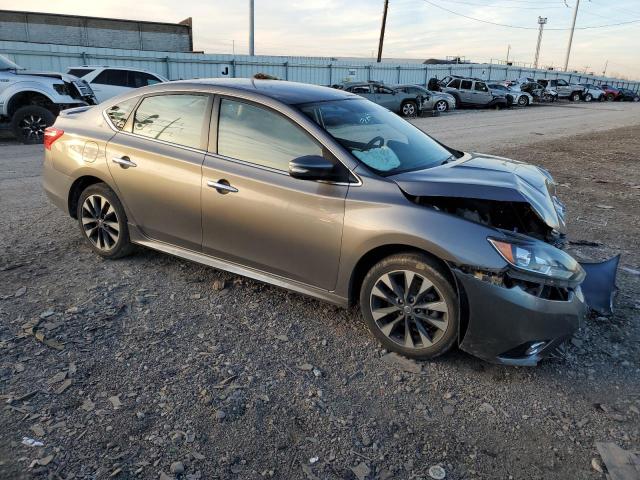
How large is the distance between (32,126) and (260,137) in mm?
10358

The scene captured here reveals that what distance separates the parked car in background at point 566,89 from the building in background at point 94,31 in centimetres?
3069

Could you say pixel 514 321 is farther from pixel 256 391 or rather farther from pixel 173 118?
pixel 173 118

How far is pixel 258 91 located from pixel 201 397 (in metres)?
2.28

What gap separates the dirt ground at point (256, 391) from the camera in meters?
2.51

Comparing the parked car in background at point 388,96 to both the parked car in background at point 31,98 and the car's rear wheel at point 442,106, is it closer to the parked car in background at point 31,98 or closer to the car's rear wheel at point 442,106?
the car's rear wheel at point 442,106

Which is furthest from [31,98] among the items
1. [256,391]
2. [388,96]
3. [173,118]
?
[388,96]

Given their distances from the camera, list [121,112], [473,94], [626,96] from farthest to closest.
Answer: [626,96] < [473,94] < [121,112]

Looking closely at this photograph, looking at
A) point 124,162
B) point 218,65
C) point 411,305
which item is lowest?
point 411,305

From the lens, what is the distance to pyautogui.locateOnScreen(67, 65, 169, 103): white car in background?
15227 millimetres

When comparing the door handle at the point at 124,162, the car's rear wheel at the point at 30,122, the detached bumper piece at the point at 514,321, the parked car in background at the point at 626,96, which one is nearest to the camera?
the detached bumper piece at the point at 514,321

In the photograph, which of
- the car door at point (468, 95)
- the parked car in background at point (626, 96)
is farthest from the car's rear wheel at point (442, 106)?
the parked car in background at point (626, 96)

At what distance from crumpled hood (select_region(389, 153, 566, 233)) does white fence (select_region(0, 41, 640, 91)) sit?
23388 millimetres

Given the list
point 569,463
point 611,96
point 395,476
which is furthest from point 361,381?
point 611,96

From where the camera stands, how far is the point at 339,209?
341 centimetres
